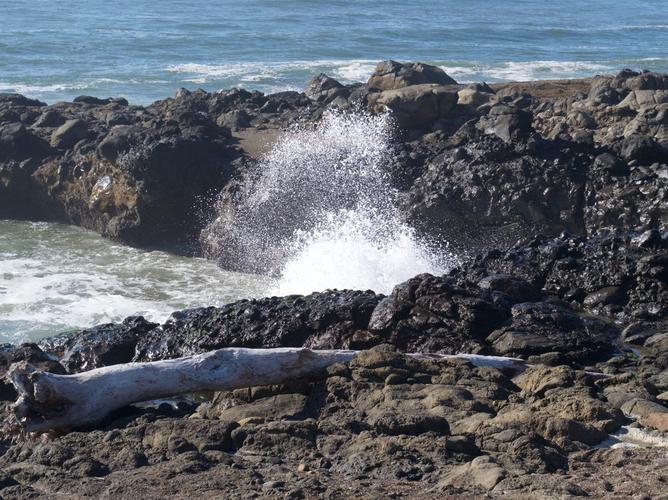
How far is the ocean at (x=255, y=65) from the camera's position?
13906 millimetres

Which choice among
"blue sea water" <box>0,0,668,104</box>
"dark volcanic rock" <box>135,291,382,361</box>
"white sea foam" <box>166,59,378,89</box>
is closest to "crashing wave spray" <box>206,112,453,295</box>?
"dark volcanic rock" <box>135,291,382,361</box>

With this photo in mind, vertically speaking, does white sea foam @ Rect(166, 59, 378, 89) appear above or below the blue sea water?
below

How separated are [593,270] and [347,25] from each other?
3601cm

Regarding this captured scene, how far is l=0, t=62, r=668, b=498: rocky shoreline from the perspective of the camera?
627cm

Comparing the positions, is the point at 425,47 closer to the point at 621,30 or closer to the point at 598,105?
the point at 621,30

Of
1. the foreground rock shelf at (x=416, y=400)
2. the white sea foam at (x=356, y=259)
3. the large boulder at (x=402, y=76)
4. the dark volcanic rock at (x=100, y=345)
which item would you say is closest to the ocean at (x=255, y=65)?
the white sea foam at (x=356, y=259)

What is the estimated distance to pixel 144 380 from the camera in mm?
7809

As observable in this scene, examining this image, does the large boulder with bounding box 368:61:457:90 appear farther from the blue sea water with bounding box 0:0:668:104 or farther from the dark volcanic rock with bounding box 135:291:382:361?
the dark volcanic rock with bounding box 135:291:382:361

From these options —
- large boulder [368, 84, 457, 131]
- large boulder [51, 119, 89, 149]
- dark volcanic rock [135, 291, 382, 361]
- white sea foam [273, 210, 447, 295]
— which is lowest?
white sea foam [273, 210, 447, 295]

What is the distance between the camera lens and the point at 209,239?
16078 mm

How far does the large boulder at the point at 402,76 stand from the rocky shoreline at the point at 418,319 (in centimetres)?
7

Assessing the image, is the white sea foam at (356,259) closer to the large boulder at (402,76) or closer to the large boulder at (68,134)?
the large boulder at (68,134)

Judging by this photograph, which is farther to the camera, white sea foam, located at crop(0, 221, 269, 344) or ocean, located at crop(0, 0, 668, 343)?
ocean, located at crop(0, 0, 668, 343)

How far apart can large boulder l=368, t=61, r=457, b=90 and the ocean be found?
3.46 metres
